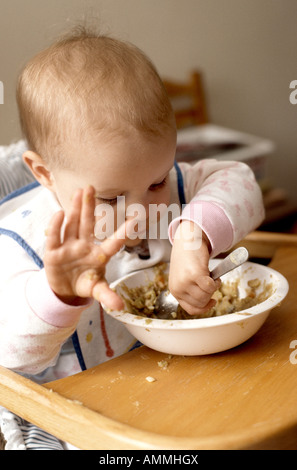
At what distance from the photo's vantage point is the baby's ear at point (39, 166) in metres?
0.76

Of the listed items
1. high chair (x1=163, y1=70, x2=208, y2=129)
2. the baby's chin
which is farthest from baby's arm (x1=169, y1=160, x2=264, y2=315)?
high chair (x1=163, y1=70, x2=208, y2=129)

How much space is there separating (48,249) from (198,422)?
9.3 inches

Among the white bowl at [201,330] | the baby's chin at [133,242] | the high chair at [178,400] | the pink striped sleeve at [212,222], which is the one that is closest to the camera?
the high chair at [178,400]

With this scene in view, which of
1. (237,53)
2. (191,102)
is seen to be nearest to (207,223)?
(191,102)

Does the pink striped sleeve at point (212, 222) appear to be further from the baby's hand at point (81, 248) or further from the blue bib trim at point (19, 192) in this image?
the blue bib trim at point (19, 192)

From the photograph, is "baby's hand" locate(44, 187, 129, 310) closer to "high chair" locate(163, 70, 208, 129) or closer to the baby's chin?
the baby's chin

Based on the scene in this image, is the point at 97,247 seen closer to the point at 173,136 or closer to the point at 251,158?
the point at 173,136

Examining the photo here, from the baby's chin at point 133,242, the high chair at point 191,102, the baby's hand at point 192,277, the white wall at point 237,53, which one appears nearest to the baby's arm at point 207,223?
the baby's hand at point 192,277

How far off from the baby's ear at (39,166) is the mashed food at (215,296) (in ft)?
0.63

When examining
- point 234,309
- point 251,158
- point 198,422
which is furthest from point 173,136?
point 251,158

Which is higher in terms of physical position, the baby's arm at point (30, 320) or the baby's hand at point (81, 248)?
the baby's hand at point (81, 248)

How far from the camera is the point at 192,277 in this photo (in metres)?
0.67

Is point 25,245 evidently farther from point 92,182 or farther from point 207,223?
point 207,223
